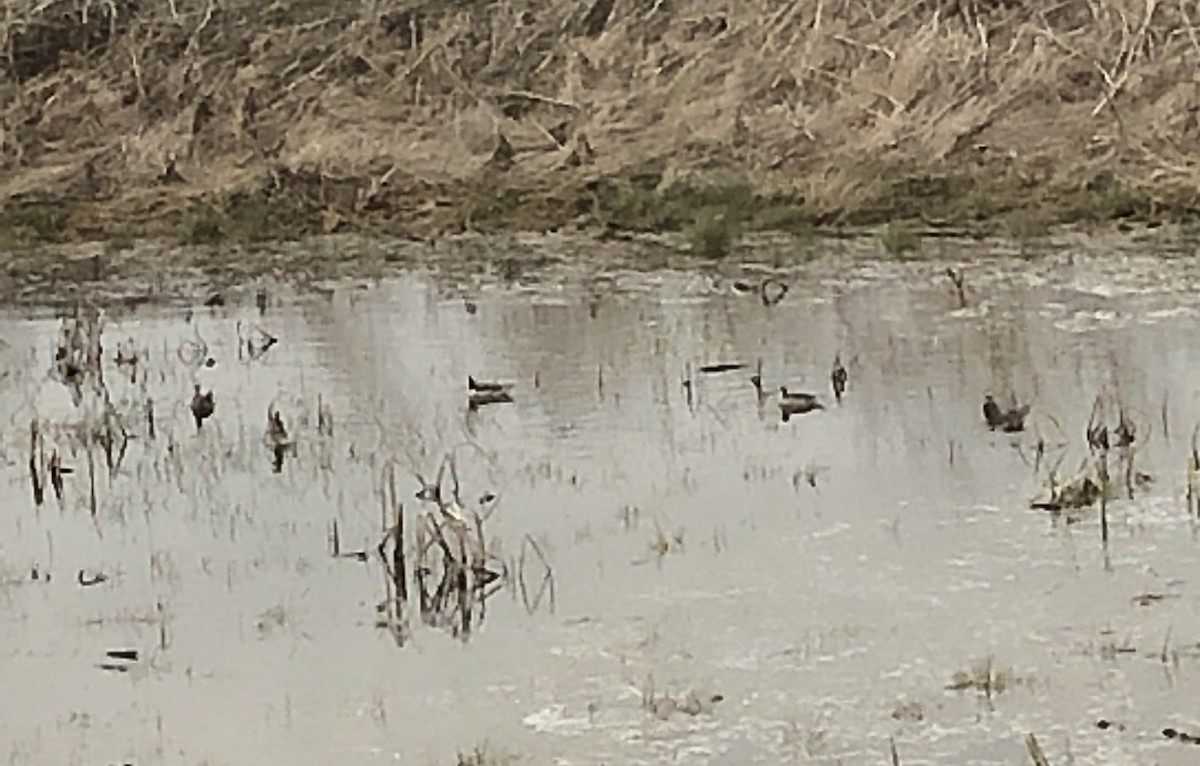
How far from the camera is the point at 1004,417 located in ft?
23.4

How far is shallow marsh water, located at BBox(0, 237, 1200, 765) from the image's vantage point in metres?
4.72

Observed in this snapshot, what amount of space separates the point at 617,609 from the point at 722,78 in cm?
918

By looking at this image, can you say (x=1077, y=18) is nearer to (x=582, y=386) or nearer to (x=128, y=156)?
(x=128, y=156)

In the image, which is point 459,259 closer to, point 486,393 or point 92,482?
point 486,393

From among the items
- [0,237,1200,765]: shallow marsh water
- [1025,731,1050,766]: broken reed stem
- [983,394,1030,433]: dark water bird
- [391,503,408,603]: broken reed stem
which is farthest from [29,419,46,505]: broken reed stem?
[1025,731,1050,766]: broken reed stem

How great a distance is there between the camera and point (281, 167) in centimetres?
1372

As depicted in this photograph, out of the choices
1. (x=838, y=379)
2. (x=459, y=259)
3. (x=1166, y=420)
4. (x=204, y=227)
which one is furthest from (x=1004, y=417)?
(x=204, y=227)

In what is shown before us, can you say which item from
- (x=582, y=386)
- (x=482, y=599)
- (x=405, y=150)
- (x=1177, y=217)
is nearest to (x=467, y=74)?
(x=405, y=150)

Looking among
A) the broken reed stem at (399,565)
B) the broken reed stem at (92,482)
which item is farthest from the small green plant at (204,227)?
the broken reed stem at (399,565)

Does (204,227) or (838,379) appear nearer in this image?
(838,379)

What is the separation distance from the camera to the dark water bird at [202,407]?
792cm

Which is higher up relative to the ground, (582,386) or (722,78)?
(722,78)

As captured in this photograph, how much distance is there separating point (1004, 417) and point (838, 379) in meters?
0.88

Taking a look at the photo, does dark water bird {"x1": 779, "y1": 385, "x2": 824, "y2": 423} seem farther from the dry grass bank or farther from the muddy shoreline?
the dry grass bank
